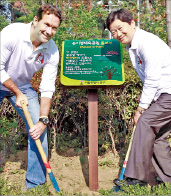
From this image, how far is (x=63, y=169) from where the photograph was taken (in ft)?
14.3

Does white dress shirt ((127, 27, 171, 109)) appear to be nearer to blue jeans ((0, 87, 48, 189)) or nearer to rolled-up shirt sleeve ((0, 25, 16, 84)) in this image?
blue jeans ((0, 87, 48, 189))

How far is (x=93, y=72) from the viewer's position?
3561mm

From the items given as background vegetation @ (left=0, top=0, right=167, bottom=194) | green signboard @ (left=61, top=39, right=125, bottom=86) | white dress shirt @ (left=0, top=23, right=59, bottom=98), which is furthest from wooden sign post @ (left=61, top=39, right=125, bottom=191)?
background vegetation @ (left=0, top=0, right=167, bottom=194)

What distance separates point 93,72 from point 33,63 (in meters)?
0.79

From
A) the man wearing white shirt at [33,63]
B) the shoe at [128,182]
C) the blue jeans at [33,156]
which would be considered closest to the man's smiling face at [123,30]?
the man wearing white shirt at [33,63]

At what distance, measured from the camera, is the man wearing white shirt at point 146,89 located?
3.08 m

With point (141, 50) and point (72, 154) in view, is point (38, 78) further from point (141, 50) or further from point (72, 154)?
point (141, 50)

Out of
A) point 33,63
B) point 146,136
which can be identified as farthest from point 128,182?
point 33,63

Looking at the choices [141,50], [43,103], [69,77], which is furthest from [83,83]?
[141,50]

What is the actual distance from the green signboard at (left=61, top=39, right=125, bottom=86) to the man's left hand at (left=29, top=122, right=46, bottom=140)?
68cm

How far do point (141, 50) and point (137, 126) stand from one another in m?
0.85

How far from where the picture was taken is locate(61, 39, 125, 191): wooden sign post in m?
3.53

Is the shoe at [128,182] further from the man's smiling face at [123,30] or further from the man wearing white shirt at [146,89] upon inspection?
the man's smiling face at [123,30]

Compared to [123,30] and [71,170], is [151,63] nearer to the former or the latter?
[123,30]
